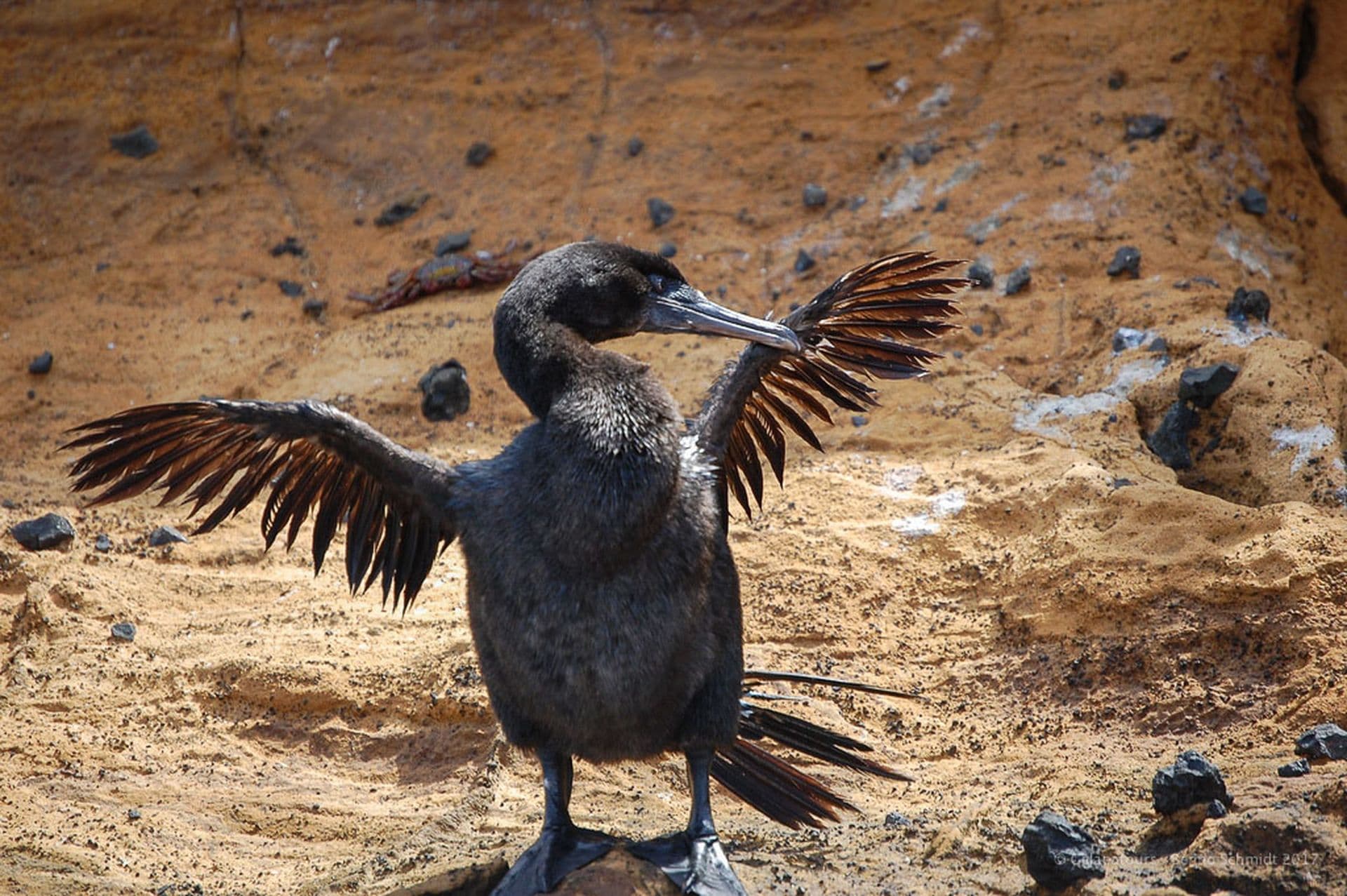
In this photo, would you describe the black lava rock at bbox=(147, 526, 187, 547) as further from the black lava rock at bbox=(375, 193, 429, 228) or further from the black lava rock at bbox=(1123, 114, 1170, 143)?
the black lava rock at bbox=(1123, 114, 1170, 143)

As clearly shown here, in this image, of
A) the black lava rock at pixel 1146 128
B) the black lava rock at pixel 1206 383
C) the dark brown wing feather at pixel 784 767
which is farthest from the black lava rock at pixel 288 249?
the dark brown wing feather at pixel 784 767

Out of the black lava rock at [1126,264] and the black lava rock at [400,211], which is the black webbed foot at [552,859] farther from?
the black lava rock at [400,211]

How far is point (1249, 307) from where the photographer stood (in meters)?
6.82

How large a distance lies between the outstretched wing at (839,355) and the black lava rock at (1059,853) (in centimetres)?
125

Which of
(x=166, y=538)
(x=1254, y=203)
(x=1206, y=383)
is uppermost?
(x=1254, y=203)

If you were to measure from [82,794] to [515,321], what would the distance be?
7.86ft

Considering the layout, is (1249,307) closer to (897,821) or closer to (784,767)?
(897,821)

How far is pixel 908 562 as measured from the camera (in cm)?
578

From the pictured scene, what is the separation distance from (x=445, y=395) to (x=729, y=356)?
1481 mm

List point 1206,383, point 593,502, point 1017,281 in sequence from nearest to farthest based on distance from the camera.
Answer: point 593,502
point 1206,383
point 1017,281

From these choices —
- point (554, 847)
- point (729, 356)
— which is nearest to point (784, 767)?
point (554, 847)

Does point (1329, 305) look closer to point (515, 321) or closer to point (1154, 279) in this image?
point (1154, 279)

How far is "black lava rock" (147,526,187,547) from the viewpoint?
21.0ft

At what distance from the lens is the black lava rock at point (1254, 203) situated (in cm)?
796
